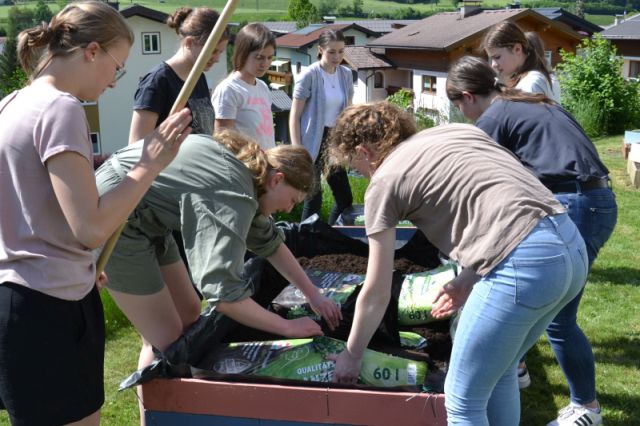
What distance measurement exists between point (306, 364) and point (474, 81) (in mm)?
1191

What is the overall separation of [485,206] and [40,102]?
1116 millimetres

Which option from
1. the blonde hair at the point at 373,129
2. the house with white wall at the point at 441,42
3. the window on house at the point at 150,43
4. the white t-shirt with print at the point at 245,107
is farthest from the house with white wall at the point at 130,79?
the blonde hair at the point at 373,129

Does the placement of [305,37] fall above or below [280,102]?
above

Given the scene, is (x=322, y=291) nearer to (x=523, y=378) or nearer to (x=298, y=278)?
(x=298, y=278)

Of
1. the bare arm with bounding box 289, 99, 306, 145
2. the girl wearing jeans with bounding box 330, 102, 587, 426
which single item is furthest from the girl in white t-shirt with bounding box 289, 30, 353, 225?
the girl wearing jeans with bounding box 330, 102, 587, 426

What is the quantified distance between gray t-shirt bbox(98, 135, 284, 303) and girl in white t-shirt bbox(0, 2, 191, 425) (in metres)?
0.34

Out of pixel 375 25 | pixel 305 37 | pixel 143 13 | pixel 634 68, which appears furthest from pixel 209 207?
pixel 375 25

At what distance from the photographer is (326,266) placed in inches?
152

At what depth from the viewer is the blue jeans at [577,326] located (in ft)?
8.80

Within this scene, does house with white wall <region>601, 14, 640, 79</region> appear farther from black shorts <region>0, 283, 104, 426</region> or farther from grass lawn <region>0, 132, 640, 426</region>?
black shorts <region>0, 283, 104, 426</region>

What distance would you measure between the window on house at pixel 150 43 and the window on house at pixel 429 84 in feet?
38.6

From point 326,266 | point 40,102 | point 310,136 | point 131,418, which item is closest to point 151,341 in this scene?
point 131,418

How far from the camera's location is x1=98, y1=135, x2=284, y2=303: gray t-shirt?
2084mm

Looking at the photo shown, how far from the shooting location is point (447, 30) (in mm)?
29891
